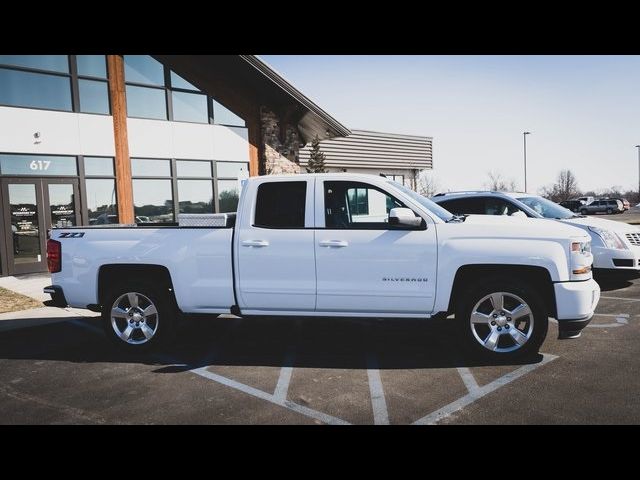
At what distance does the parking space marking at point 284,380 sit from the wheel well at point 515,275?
5.98 ft

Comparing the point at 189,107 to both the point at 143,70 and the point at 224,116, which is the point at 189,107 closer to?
the point at 224,116

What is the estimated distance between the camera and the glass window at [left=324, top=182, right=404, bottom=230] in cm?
541

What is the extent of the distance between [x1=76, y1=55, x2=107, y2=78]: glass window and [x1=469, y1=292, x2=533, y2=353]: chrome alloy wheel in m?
12.5

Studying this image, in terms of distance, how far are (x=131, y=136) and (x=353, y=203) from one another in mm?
10398

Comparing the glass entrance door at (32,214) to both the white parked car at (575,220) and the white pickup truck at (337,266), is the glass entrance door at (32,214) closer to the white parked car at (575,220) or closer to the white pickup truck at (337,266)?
the white pickup truck at (337,266)

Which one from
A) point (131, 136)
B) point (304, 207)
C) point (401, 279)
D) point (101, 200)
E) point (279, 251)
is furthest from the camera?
point (131, 136)

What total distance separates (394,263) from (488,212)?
4528 mm

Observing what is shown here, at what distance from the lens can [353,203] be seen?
5.59 m

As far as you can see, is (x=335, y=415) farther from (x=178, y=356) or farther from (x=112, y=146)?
(x=112, y=146)

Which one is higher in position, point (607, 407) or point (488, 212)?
point (488, 212)

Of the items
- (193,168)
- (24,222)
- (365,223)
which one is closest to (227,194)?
(193,168)

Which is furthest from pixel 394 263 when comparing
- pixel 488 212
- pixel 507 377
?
pixel 488 212

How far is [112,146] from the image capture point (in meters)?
13.6
